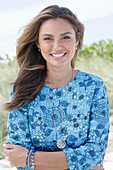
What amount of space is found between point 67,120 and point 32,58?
1.92 feet

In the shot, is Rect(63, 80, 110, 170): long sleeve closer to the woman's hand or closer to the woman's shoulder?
the woman's shoulder

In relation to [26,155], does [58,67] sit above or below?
above

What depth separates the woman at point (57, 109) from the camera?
1.98m

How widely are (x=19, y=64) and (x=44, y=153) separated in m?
0.78

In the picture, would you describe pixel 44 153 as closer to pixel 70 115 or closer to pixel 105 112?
pixel 70 115

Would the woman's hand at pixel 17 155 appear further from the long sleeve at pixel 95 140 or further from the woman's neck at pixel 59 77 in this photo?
the woman's neck at pixel 59 77

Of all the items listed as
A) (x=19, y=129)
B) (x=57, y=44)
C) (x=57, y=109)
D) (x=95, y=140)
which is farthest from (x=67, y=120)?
(x=57, y=44)

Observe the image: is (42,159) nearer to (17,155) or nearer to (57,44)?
(17,155)

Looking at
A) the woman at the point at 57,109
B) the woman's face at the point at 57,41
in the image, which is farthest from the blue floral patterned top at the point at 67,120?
the woman's face at the point at 57,41

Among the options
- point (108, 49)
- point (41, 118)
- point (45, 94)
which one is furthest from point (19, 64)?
point (108, 49)

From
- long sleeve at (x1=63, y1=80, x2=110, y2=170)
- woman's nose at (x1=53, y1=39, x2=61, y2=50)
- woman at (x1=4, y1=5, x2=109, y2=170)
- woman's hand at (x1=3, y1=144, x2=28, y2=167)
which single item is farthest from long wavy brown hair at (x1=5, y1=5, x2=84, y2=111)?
long sleeve at (x1=63, y1=80, x2=110, y2=170)

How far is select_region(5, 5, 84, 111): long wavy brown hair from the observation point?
2.11 metres

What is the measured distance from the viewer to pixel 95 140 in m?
2.00

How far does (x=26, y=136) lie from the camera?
82.7 inches
